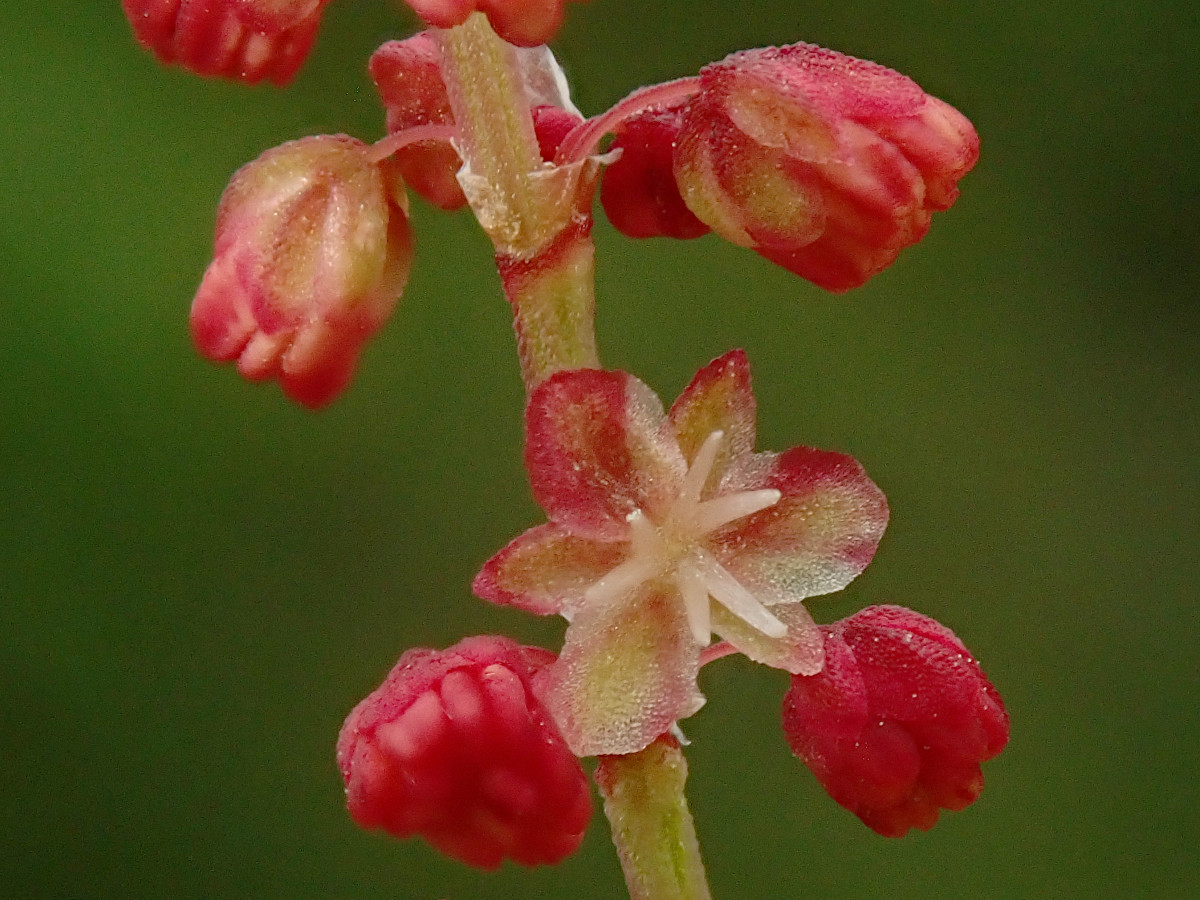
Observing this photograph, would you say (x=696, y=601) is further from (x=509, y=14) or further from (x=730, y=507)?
(x=509, y=14)

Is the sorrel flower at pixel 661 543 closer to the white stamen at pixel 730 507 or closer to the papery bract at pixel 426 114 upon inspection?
the white stamen at pixel 730 507

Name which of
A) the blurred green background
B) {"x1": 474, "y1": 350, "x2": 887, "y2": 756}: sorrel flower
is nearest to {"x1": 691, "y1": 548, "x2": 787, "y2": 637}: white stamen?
{"x1": 474, "y1": 350, "x2": 887, "y2": 756}: sorrel flower

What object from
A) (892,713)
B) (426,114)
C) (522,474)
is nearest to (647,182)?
(426,114)

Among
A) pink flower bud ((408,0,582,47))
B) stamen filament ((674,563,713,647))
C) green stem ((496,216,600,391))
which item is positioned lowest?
stamen filament ((674,563,713,647))

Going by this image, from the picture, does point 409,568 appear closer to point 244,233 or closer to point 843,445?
point 843,445

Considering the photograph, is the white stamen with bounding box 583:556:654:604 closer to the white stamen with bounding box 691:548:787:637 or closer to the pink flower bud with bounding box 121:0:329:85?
the white stamen with bounding box 691:548:787:637

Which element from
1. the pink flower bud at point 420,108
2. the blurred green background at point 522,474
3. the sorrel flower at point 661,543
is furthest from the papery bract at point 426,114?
the blurred green background at point 522,474
